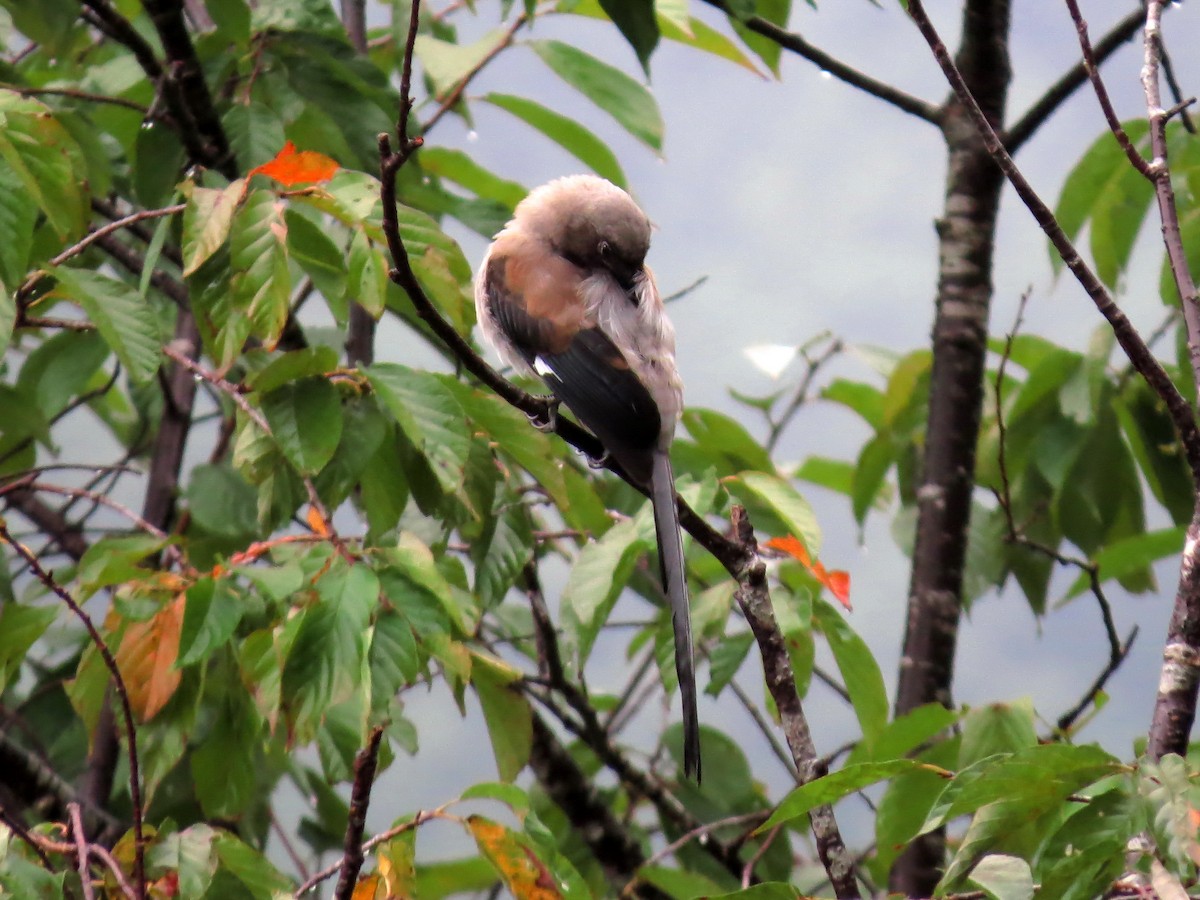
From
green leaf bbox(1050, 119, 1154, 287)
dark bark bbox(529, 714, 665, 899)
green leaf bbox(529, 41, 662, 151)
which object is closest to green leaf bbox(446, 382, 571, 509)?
green leaf bbox(529, 41, 662, 151)

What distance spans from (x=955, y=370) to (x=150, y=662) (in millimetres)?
2059

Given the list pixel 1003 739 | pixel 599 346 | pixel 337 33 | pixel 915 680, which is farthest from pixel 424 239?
pixel 915 680

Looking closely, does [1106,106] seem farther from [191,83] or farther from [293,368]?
[191,83]

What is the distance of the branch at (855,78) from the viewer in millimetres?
3074

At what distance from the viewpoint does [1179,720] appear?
1571 millimetres

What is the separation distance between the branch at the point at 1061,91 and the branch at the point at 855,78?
0.21m

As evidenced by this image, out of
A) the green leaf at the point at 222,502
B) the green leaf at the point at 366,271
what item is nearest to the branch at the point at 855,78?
the green leaf at the point at 366,271

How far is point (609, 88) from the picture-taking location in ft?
9.05

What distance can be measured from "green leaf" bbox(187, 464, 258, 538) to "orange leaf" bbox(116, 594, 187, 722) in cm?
83

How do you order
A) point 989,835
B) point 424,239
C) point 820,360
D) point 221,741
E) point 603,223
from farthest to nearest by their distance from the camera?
point 820,360, point 603,223, point 221,741, point 424,239, point 989,835

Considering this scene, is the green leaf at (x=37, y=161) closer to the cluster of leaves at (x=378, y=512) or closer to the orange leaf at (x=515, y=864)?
the cluster of leaves at (x=378, y=512)

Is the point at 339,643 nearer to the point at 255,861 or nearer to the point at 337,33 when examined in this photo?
the point at 255,861

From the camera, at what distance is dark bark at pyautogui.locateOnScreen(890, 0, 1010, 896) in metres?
3.16

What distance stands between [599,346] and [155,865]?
1271 mm
